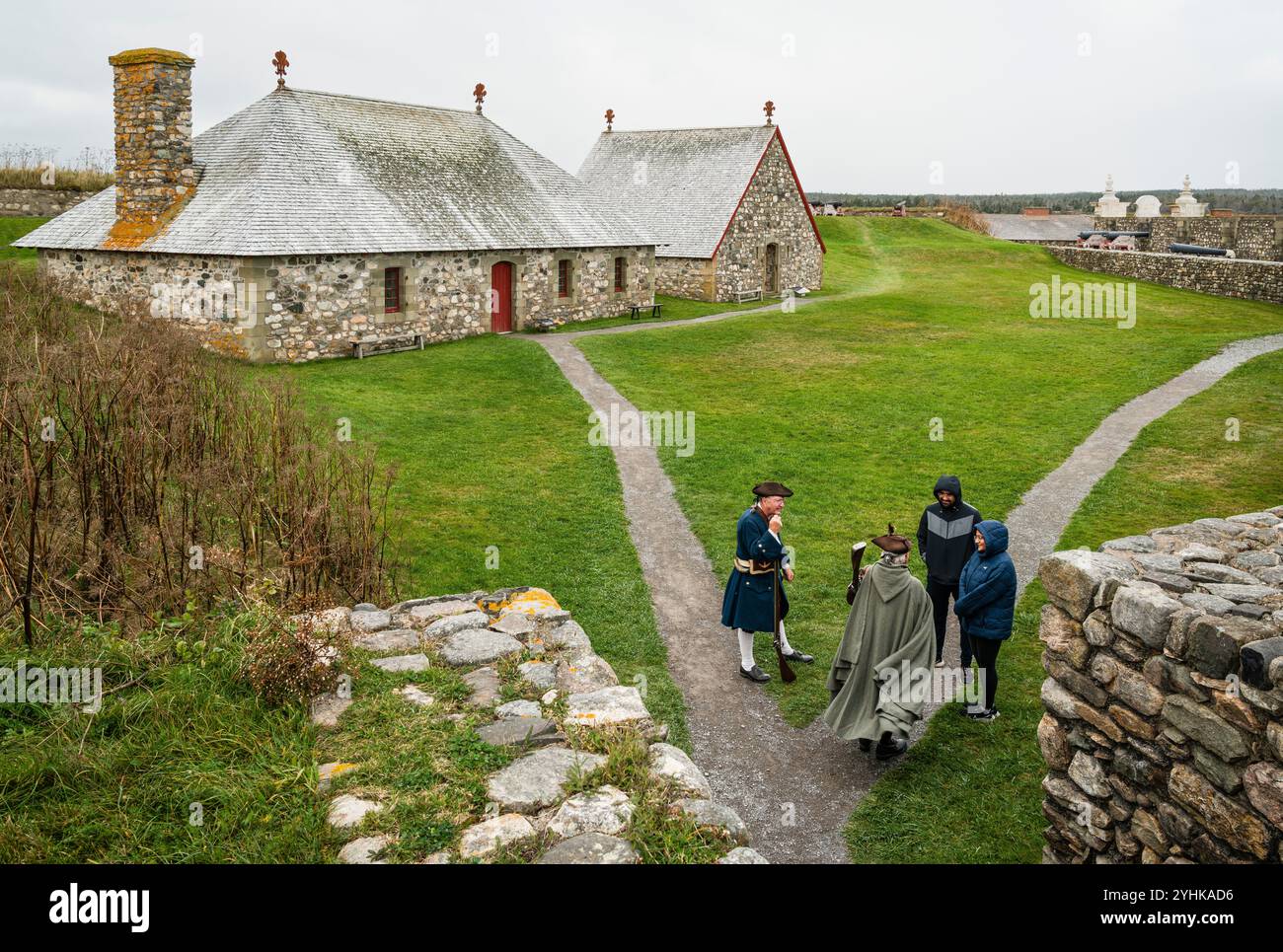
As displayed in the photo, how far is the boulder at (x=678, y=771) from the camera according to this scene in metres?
6.12

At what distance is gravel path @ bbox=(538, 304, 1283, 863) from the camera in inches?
302

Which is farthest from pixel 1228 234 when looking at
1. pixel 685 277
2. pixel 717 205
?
pixel 685 277

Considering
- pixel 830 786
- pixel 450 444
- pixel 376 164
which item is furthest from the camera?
pixel 376 164

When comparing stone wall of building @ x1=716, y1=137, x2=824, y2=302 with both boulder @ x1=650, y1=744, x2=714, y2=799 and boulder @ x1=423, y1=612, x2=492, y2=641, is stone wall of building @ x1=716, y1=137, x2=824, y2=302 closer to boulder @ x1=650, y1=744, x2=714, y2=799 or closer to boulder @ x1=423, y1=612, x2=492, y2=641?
boulder @ x1=423, y1=612, x2=492, y2=641

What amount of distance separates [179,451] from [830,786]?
7653 millimetres

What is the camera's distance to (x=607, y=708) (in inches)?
279

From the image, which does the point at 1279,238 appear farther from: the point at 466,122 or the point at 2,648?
the point at 2,648

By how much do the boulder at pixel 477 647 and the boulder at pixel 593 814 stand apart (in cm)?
225

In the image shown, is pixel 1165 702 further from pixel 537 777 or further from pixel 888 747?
pixel 537 777

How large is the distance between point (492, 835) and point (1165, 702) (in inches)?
166

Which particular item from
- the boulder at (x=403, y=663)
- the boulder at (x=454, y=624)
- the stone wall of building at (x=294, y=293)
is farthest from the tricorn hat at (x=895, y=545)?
the stone wall of building at (x=294, y=293)

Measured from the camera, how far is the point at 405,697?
7.15 meters
